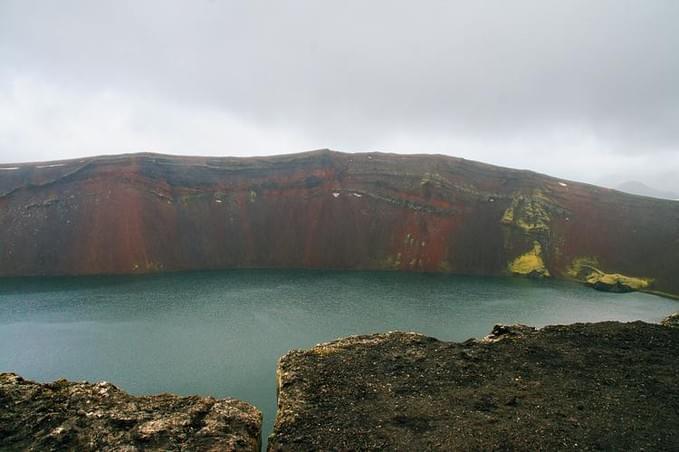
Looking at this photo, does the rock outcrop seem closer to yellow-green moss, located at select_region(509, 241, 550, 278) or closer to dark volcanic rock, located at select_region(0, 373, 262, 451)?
yellow-green moss, located at select_region(509, 241, 550, 278)

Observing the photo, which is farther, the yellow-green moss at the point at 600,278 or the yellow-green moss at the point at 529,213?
the yellow-green moss at the point at 529,213

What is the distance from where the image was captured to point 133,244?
4356 cm

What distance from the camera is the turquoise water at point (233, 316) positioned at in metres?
19.4

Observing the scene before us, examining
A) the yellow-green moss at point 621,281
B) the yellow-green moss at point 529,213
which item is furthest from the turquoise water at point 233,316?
the yellow-green moss at point 529,213

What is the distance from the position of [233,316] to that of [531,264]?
3116 centimetres

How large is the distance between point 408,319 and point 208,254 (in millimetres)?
26758

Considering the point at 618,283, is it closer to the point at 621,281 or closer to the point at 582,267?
the point at 621,281

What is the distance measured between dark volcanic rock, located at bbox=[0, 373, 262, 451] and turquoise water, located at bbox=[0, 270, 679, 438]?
5724mm

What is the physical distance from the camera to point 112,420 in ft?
27.3

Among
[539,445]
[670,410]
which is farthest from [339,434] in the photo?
[670,410]

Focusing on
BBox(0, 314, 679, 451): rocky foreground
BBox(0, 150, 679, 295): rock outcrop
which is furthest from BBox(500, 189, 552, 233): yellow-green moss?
BBox(0, 314, 679, 451): rocky foreground

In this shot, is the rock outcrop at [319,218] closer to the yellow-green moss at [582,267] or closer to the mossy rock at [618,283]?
the yellow-green moss at [582,267]

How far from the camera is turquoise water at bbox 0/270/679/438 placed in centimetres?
1944

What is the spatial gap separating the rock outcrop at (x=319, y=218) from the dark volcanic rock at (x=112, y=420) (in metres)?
36.0
